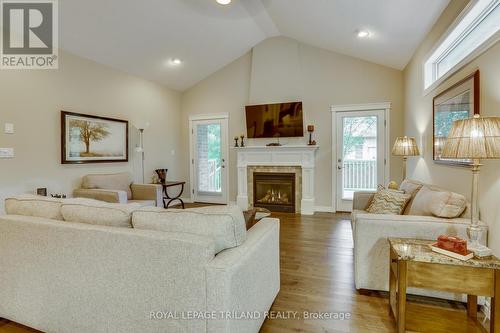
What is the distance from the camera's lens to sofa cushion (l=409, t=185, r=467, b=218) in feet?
6.63

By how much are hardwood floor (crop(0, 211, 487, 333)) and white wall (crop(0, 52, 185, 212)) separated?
2.30 m

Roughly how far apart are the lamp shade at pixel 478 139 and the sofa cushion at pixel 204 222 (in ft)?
4.43

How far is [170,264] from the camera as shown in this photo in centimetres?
129

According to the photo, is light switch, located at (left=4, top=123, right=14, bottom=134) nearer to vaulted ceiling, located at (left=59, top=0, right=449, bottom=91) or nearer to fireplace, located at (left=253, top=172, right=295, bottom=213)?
vaulted ceiling, located at (left=59, top=0, right=449, bottom=91)

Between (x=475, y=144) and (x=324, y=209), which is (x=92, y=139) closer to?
(x=324, y=209)

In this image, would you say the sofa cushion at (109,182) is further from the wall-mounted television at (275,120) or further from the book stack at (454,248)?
the book stack at (454,248)

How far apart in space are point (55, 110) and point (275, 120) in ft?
12.1

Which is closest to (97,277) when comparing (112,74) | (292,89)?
(112,74)

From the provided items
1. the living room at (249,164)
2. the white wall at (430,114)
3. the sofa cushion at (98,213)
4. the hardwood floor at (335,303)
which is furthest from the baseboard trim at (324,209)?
the sofa cushion at (98,213)

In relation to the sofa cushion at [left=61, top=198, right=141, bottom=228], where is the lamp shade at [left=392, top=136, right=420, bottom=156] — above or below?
above

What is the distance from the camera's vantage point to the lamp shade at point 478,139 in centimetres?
146

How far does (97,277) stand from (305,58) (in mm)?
5164

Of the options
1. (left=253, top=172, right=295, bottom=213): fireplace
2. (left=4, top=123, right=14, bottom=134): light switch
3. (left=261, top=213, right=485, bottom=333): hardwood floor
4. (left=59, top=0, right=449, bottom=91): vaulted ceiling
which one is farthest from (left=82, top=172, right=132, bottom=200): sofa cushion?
(left=261, top=213, right=485, bottom=333): hardwood floor

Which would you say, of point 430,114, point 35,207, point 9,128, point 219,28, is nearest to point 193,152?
point 219,28
